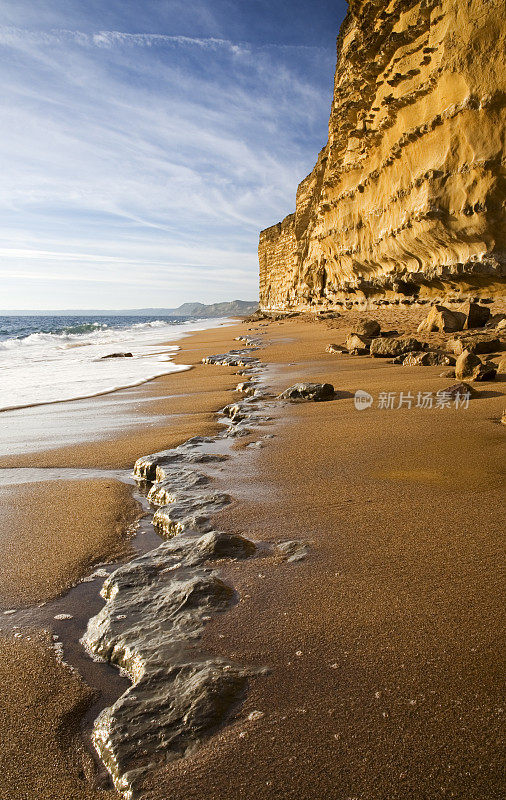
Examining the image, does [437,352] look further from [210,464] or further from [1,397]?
[1,397]

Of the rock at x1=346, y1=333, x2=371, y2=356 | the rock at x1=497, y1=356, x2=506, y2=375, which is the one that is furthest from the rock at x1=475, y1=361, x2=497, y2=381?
the rock at x1=346, y1=333, x2=371, y2=356

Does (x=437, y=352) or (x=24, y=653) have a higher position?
(x=437, y=352)

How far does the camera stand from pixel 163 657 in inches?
51.1

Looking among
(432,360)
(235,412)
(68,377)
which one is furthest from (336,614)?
(68,377)

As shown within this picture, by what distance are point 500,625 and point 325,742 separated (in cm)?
64

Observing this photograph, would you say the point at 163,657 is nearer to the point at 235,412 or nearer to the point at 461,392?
the point at 235,412

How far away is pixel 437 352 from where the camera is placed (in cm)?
556

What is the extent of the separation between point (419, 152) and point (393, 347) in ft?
20.5

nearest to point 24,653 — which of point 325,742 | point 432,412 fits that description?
point 325,742

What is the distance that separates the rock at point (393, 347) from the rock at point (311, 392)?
2.21 m

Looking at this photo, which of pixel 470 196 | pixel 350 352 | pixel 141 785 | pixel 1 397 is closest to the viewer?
pixel 141 785

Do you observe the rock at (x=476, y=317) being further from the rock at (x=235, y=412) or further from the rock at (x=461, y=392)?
the rock at (x=235, y=412)

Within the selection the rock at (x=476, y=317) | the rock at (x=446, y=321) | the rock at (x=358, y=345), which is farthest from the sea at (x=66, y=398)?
the rock at (x=476, y=317)

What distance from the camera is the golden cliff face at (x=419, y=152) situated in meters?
7.94
